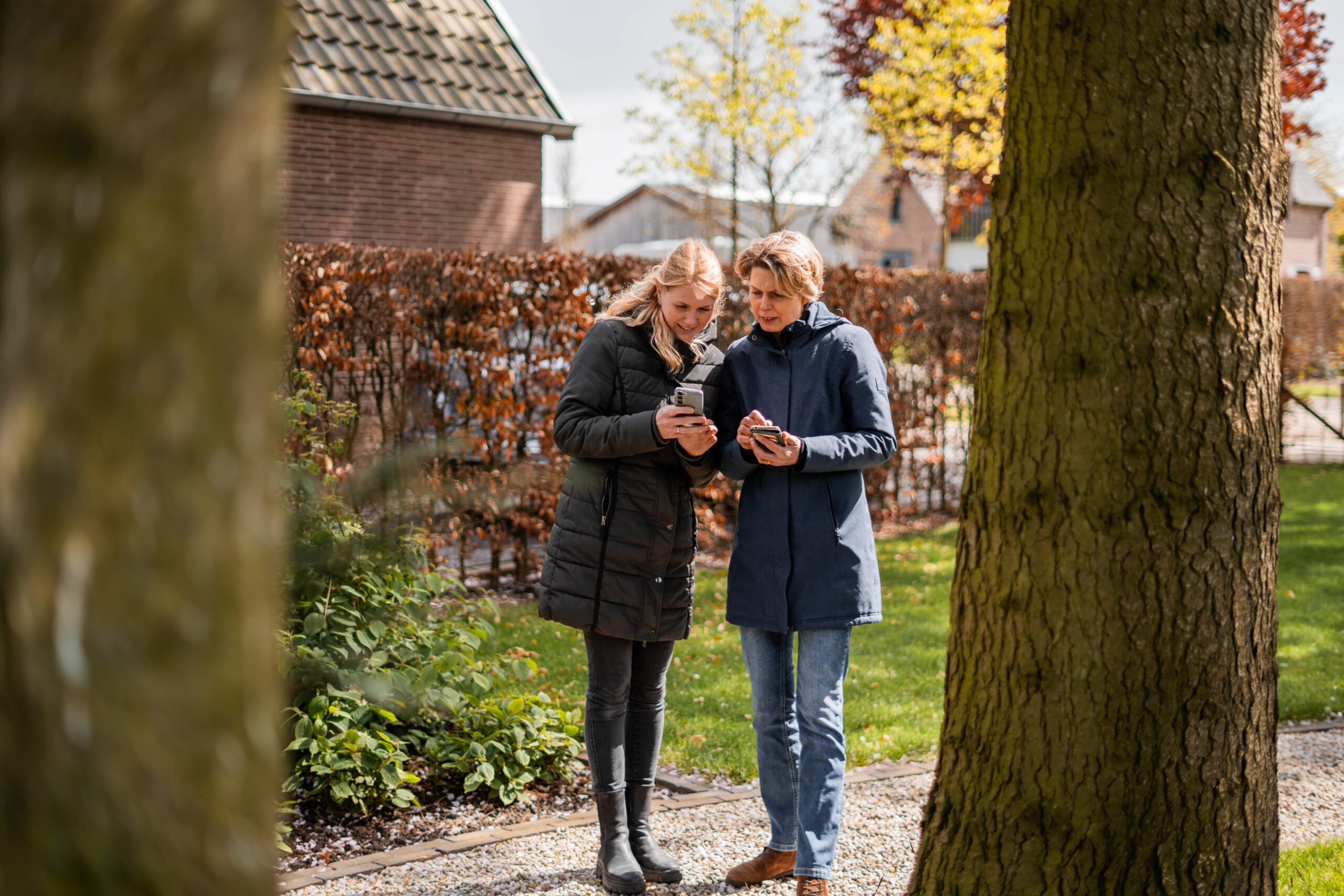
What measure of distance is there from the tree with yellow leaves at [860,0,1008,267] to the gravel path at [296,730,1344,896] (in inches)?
442

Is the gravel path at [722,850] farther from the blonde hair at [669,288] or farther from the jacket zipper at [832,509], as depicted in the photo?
the blonde hair at [669,288]

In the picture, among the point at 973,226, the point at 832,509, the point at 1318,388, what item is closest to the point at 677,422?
the point at 832,509

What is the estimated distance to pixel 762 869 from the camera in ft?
12.5

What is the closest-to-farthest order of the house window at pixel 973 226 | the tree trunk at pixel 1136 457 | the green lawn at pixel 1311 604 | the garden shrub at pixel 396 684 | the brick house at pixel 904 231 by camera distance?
1. the tree trunk at pixel 1136 457
2. the garden shrub at pixel 396 684
3. the green lawn at pixel 1311 604
4. the brick house at pixel 904 231
5. the house window at pixel 973 226

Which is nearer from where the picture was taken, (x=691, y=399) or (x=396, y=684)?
(x=396, y=684)

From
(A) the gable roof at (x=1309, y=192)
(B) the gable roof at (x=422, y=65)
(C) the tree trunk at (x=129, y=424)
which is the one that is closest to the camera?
(C) the tree trunk at (x=129, y=424)

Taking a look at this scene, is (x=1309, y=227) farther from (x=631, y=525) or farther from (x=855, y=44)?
(x=631, y=525)

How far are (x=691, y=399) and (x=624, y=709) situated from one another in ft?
3.57

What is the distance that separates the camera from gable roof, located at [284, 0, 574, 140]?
12.8 meters

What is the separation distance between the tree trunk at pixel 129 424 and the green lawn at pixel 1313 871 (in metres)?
3.55

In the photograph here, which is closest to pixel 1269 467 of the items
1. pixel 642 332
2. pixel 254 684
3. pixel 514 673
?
pixel 642 332

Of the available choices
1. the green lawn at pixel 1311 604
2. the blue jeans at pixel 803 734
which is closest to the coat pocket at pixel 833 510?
the blue jeans at pixel 803 734

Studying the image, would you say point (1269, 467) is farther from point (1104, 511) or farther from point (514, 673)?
point (514, 673)

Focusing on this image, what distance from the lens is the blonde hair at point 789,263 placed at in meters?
3.70
